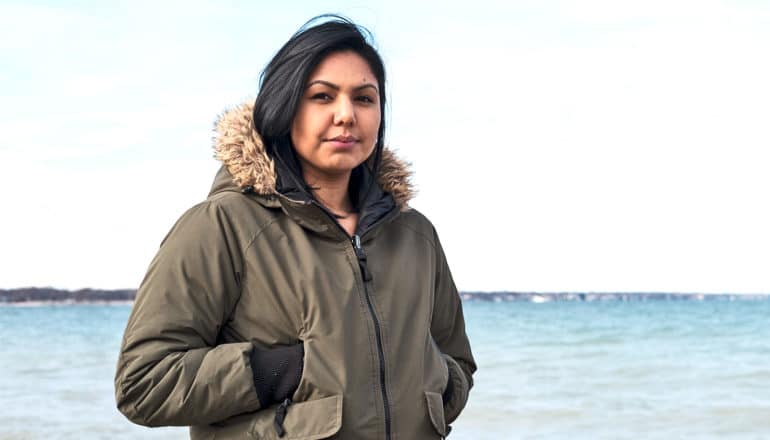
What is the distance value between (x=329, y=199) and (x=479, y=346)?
19482 millimetres

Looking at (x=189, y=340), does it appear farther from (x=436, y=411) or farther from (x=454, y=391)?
(x=454, y=391)

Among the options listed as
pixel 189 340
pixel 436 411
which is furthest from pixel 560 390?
pixel 189 340

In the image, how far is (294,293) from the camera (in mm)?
2178

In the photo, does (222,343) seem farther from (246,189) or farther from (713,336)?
(713,336)

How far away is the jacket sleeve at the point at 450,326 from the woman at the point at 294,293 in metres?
0.20

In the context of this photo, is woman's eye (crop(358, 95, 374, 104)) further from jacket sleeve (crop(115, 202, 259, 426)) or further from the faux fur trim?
jacket sleeve (crop(115, 202, 259, 426))

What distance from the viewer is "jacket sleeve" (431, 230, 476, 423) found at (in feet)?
8.56

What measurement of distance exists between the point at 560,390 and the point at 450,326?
398 inches

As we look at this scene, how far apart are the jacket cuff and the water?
611cm

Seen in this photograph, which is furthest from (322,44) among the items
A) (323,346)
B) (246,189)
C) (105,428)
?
(105,428)

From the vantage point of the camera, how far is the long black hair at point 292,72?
2.25m

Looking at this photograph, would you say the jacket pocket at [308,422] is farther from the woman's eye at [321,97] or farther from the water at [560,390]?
the water at [560,390]

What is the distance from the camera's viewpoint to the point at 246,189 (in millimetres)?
2248

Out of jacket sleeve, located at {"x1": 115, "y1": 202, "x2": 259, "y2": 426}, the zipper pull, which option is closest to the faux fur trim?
jacket sleeve, located at {"x1": 115, "y1": 202, "x2": 259, "y2": 426}
